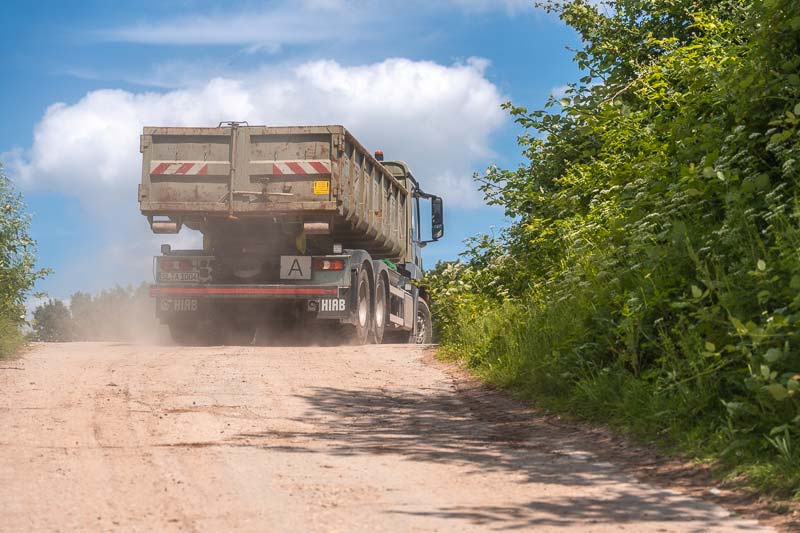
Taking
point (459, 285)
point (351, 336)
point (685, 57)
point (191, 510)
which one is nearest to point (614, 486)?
point (191, 510)

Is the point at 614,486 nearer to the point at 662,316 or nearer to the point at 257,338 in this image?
the point at 662,316

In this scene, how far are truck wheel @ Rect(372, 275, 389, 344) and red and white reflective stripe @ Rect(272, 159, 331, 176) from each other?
3.12 m

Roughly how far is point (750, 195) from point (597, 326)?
1.66 meters

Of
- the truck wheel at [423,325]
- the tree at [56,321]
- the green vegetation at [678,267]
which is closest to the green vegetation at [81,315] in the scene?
the tree at [56,321]

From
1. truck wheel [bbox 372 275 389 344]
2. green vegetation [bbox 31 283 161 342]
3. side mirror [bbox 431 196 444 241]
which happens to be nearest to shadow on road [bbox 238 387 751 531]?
truck wheel [bbox 372 275 389 344]

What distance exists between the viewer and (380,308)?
16.3 metres

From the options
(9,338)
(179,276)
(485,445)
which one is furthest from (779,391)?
(179,276)

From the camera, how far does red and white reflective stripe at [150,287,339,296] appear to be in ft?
45.8

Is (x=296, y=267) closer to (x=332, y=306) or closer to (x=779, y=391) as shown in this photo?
(x=332, y=306)

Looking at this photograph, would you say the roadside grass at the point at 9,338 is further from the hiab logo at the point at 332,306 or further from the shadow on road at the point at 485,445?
the shadow on road at the point at 485,445

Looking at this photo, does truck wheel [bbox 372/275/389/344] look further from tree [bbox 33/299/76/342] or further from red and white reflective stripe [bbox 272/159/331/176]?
tree [bbox 33/299/76/342]

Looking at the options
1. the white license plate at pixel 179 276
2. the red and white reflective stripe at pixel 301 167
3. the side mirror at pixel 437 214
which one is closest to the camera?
the red and white reflective stripe at pixel 301 167

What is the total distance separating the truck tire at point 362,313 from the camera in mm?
14477

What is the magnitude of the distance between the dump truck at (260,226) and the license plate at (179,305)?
2cm
